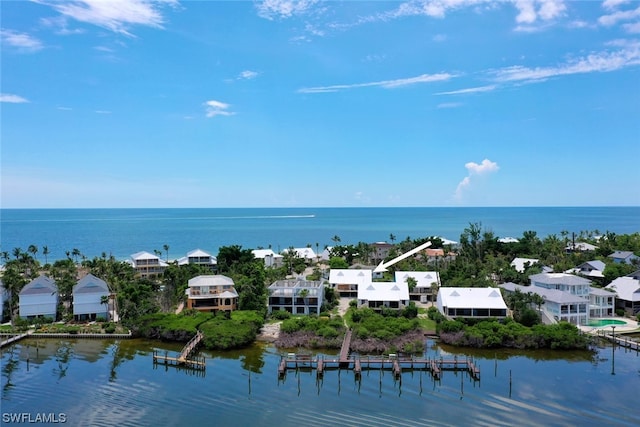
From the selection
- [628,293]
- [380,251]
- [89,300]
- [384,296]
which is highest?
[380,251]

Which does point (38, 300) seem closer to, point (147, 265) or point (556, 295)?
point (147, 265)

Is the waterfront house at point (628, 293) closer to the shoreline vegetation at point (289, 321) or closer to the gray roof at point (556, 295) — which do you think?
the shoreline vegetation at point (289, 321)

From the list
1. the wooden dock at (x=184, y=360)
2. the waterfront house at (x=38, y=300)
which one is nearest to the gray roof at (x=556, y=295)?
the wooden dock at (x=184, y=360)

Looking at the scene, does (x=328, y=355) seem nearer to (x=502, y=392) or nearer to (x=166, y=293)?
(x=502, y=392)

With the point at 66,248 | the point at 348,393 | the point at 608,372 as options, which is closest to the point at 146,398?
the point at 348,393

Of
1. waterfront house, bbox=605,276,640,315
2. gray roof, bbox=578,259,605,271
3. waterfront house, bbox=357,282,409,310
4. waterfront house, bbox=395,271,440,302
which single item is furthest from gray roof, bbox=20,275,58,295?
gray roof, bbox=578,259,605,271

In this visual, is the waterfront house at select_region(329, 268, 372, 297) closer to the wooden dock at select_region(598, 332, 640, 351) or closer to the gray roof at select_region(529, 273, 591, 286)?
the gray roof at select_region(529, 273, 591, 286)

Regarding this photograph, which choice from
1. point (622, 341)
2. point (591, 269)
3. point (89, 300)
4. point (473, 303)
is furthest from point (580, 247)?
point (89, 300)
